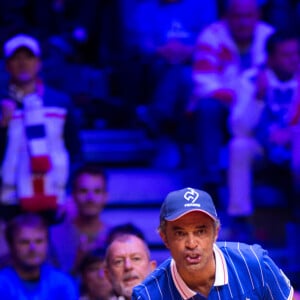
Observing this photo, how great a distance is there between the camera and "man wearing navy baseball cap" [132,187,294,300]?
12.3ft

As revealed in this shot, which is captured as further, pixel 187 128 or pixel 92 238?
pixel 187 128

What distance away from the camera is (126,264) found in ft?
16.3

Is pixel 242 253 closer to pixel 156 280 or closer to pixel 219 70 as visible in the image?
pixel 156 280

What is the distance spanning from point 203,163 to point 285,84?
2.67ft

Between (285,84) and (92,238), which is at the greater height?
(285,84)

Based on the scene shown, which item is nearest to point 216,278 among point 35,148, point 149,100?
point 35,148

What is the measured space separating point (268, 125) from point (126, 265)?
2.83 metres

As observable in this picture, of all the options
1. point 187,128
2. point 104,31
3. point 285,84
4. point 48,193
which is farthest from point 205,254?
point 104,31

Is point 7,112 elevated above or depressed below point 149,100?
below

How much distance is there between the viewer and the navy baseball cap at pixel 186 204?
372cm

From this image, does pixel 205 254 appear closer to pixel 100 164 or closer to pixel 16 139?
pixel 16 139

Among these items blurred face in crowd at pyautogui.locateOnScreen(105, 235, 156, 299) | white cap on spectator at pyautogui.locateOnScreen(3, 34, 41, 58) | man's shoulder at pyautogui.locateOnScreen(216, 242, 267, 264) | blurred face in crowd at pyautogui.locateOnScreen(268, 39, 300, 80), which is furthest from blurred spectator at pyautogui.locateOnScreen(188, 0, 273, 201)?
man's shoulder at pyautogui.locateOnScreen(216, 242, 267, 264)

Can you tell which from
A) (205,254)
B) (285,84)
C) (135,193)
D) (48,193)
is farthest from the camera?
(135,193)

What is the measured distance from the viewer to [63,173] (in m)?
7.16
